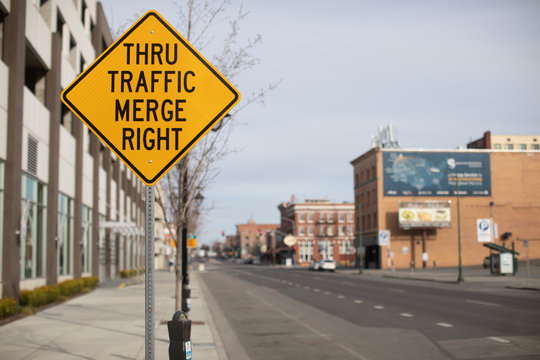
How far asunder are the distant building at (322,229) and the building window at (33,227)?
86572 mm

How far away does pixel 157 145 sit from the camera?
14.7 feet

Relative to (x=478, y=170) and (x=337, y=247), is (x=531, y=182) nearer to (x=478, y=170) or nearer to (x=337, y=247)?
(x=478, y=170)

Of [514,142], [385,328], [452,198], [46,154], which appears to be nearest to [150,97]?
[385,328]

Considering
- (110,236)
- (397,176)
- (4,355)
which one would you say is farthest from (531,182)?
(4,355)

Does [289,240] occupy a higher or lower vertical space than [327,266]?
higher

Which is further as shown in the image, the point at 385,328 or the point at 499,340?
the point at 385,328

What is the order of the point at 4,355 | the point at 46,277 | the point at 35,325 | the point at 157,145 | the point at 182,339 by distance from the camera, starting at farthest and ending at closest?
the point at 46,277 < the point at 35,325 < the point at 4,355 < the point at 157,145 < the point at 182,339

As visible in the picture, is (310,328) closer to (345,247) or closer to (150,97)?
(150,97)

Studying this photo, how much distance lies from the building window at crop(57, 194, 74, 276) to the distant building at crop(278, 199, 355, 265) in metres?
81.2

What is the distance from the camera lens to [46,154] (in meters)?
23.0

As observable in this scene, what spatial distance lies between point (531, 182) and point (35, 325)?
69156 millimetres

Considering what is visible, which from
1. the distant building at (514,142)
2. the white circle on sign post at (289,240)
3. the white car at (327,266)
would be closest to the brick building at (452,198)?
the white car at (327,266)

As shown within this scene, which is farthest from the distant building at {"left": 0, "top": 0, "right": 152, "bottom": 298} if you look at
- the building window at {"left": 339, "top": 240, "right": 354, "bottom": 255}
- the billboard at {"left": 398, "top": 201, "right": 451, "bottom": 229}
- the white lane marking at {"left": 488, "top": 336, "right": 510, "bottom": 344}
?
the building window at {"left": 339, "top": 240, "right": 354, "bottom": 255}

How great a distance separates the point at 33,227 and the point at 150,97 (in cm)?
1857
